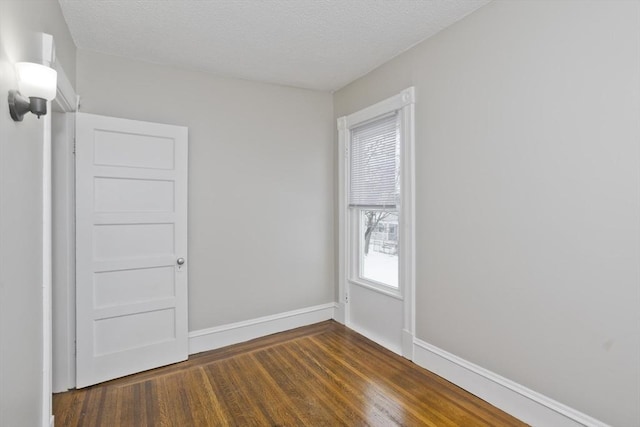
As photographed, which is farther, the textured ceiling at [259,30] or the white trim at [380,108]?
the white trim at [380,108]

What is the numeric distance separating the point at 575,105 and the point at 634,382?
148cm

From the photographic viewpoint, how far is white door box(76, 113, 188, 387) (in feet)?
8.74

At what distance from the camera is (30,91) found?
54.0 inches

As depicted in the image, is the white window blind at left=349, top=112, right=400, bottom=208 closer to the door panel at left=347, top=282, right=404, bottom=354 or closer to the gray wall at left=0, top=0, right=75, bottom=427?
the door panel at left=347, top=282, right=404, bottom=354

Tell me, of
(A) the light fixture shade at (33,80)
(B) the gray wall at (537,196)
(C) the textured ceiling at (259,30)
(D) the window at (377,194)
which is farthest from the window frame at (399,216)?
(A) the light fixture shade at (33,80)

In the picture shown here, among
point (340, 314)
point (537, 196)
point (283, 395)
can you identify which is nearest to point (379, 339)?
point (340, 314)

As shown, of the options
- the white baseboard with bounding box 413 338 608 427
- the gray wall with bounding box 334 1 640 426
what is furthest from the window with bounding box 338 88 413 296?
the white baseboard with bounding box 413 338 608 427

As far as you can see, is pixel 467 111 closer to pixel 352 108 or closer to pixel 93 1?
pixel 352 108

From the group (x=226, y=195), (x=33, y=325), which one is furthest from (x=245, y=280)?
(x=33, y=325)

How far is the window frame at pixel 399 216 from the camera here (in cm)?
294

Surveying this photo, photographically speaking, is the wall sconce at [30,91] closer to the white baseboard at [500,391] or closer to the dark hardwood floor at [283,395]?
the dark hardwood floor at [283,395]

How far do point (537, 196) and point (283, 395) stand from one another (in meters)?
2.21

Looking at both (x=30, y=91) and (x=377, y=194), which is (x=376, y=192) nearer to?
(x=377, y=194)

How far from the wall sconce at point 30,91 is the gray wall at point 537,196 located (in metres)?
2.48
